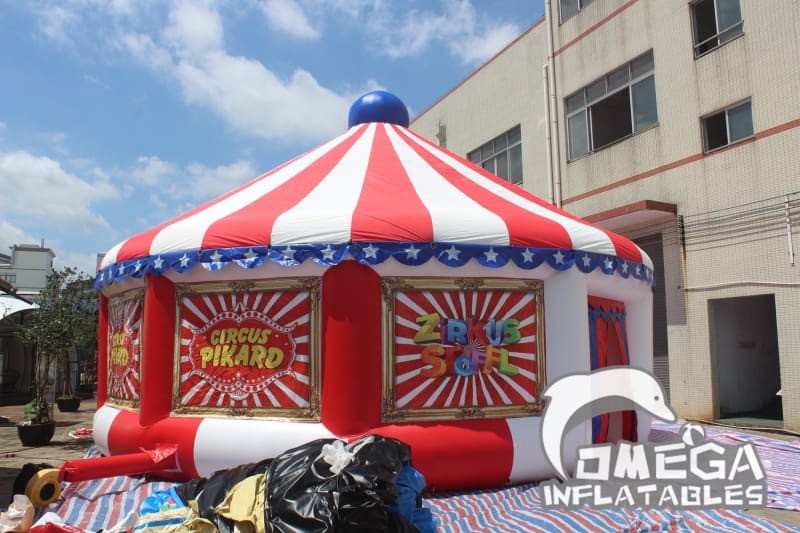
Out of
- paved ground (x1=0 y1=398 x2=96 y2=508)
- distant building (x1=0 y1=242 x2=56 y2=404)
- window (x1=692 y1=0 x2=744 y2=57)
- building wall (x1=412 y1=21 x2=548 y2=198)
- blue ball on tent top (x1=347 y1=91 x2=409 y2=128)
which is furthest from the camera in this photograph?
distant building (x1=0 y1=242 x2=56 y2=404)

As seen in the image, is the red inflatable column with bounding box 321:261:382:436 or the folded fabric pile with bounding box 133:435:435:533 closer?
the folded fabric pile with bounding box 133:435:435:533

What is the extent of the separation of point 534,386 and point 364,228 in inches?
70.9

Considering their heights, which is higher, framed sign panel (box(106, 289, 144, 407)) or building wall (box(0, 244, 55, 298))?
building wall (box(0, 244, 55, 298))

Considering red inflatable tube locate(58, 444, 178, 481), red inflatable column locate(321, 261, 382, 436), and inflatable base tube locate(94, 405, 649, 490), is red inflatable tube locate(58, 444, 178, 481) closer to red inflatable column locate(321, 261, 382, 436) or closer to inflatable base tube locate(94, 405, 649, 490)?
inflatable base tube locate(94, 405, 649, 490)

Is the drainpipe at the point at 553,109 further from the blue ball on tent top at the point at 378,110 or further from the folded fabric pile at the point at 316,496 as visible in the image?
the folded fabric pile at the point at 316,496

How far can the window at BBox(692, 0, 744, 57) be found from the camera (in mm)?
8641

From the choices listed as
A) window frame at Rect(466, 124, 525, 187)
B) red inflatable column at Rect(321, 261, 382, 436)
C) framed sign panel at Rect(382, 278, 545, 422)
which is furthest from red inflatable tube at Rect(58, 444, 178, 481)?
window frame at Rect(466, 124, 525, 187)

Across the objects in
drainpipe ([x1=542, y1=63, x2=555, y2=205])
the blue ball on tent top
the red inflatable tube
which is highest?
drainpipe ([x1=542, y1=63, x2=555, y2=205])

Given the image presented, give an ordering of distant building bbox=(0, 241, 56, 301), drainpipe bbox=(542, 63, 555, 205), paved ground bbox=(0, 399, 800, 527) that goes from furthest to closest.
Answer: distant building bbox=(0, 241, 56, 301) < drainpipe bbox=(542, 63, 555, 205) < paved ground bbox=(0, 399, 800, 527)

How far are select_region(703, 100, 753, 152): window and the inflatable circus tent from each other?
4.58 m

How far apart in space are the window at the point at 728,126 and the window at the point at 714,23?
98cm

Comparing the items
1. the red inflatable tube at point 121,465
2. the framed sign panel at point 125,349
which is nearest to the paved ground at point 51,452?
→ the red inflatable tube at point 121,465

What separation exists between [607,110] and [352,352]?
861 cm

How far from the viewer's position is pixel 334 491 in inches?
117
